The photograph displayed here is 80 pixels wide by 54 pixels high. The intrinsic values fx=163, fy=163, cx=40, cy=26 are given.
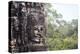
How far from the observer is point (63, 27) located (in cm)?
167

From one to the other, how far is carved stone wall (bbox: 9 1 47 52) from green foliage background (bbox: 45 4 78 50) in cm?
6

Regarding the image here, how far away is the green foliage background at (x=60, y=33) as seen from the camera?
1.63 metres

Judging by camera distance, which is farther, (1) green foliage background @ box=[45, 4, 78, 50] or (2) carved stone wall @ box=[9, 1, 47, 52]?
(1) green foliage background @ box=[45, 4, 78, 50]

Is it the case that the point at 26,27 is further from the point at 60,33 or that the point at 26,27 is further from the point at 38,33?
the point at 60,33

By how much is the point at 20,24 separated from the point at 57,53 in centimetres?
48

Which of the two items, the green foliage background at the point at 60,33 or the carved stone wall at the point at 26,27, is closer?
the carved stone wall at the point at 26,27

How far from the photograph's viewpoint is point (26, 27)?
1574 mm

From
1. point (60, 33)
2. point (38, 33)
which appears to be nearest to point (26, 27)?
point (38, 33)

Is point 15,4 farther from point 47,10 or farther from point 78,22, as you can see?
point 78,22

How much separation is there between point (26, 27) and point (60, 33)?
1.17ft

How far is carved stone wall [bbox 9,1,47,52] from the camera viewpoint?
153 centimetres

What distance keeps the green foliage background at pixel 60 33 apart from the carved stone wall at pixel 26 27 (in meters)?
0.06

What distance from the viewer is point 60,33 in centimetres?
166

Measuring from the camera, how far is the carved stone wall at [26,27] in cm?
153
